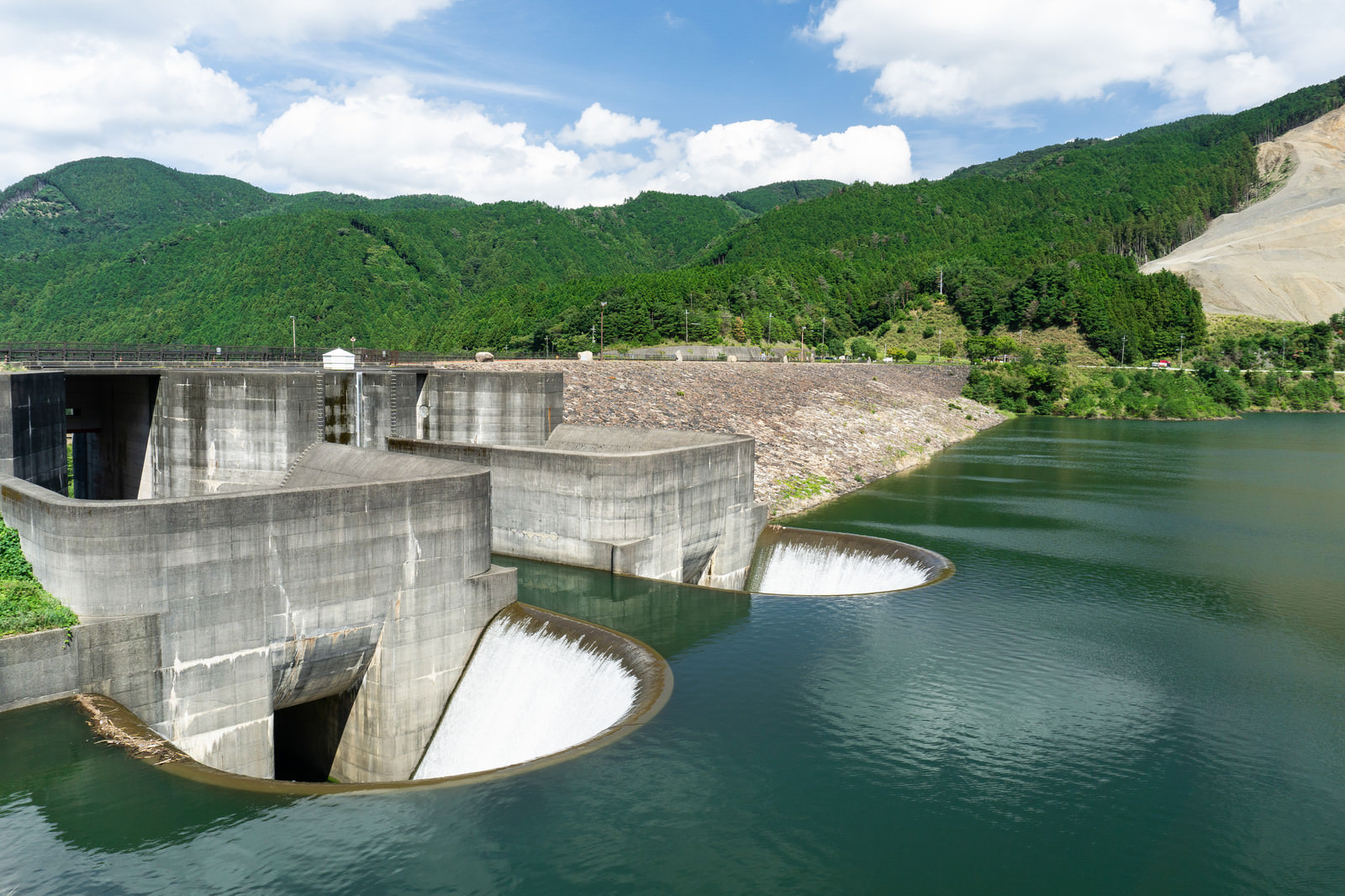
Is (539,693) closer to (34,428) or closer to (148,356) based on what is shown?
(34,428)

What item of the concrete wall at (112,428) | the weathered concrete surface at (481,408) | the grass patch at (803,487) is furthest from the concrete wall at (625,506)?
the grass patch at (803,487)

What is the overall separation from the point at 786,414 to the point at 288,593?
4829cm

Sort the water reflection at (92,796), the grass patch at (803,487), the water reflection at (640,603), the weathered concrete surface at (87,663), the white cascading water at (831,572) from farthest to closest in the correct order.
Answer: the grass patch at (803,487) < the white cascading water at (831,572) < the water reflection at (640,603) < the weathered concrete surface at (87,663) < the water reflection at (92,796)

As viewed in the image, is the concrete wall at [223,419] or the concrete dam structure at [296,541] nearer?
the concrete dam structure at [296,541]

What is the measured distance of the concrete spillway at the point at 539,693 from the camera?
56.9ft

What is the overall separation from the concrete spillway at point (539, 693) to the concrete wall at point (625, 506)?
6.00 metres

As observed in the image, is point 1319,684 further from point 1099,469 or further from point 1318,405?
point 1318,405

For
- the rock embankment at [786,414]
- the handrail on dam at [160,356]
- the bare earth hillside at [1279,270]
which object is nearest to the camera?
the handrail on dam at [160,356]

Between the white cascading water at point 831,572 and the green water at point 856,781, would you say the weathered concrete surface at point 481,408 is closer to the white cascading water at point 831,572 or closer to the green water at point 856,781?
the green water at point 856,781

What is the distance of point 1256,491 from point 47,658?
58.2 meters

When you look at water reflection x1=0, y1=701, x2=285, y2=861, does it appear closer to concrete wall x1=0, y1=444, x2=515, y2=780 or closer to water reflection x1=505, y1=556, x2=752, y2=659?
concrete wall x1=0, y1=444, x2=515, y2=780

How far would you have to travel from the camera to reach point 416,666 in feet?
64.3

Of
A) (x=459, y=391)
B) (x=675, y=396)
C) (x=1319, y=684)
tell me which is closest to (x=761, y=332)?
(x=675, y=396)

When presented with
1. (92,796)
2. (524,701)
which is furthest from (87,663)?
(524,701)
